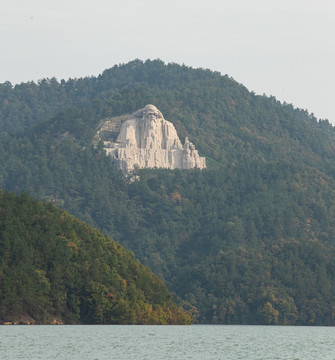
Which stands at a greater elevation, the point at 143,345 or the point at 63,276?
the point at 63,276

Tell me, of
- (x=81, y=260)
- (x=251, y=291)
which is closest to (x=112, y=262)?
(x=81, y=260)

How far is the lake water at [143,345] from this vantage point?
82625mm

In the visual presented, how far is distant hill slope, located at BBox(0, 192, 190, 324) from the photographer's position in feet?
410

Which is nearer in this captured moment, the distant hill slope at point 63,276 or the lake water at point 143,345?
the lake water at point 143,345

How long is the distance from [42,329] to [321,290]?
92.2 m

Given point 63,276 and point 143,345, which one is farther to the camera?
point 63,276

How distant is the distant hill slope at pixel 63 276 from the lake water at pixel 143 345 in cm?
1068

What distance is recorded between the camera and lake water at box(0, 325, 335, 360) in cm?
8262

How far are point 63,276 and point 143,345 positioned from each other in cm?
4133

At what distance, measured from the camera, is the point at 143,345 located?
306 ft

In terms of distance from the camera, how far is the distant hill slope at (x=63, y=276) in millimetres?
125062

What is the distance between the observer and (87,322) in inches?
5172

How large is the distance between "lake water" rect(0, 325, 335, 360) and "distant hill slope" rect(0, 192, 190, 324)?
10685 mm

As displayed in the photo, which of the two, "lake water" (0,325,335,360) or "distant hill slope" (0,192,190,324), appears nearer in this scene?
"lake water" (0,325,335,360)
